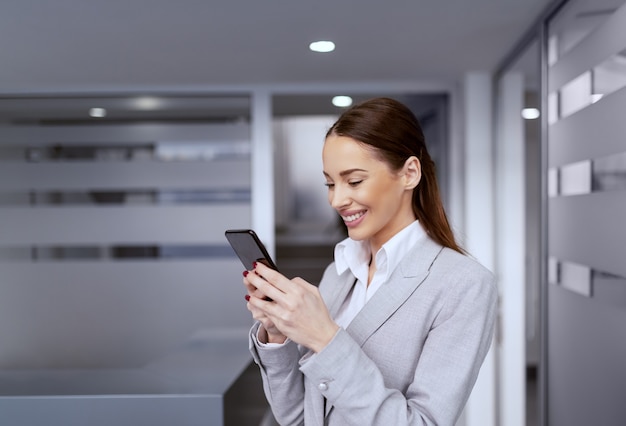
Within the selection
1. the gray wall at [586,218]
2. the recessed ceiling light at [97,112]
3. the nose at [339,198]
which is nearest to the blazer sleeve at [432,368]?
the nose at [339,198]

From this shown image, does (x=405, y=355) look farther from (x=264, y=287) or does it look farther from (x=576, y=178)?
(x=576, y=178)

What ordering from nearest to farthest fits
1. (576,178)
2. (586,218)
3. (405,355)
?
(405,355), (586,218), (576,178)

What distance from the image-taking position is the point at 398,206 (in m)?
1.23

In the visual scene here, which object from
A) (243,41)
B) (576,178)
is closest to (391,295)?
(576,178)

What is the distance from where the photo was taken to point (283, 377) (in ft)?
4.09

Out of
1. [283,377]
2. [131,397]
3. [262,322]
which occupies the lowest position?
[131,397]

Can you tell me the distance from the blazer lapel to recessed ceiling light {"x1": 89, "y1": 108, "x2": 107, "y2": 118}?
3.38 metres

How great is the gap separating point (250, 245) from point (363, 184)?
244mm

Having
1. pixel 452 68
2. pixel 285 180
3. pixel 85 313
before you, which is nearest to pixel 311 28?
pixel 452 68

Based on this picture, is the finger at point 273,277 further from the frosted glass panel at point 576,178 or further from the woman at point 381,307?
the frosted glass panel at point 576,178

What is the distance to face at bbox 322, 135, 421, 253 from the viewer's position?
117 cm

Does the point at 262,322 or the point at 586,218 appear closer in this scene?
the point at 262,322

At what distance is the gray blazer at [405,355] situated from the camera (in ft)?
3.34

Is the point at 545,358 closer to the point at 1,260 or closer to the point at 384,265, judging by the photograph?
the point at 384,265
